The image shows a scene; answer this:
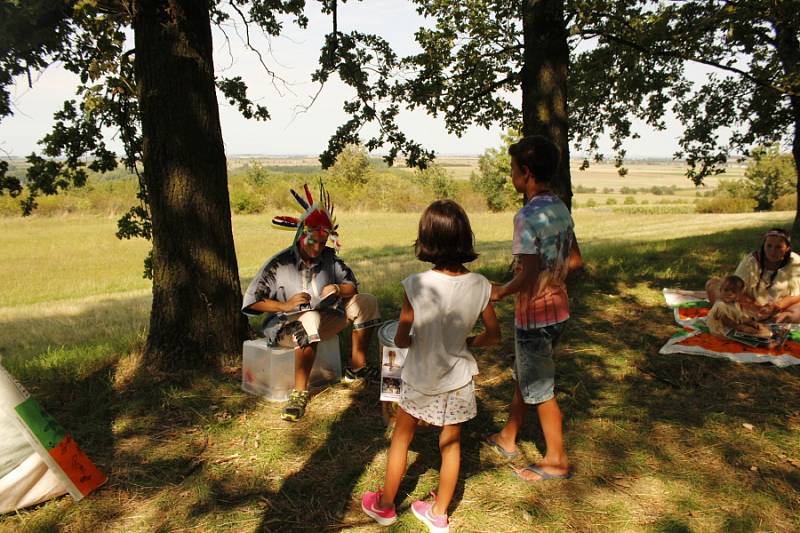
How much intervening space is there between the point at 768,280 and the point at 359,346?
4663mm

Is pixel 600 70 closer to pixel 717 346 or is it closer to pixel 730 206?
pixel 717 346

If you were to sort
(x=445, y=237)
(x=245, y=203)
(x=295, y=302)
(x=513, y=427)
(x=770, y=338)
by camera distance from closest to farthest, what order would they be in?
(x=445, y=237), (x=513, y=427), (x=295, y=302), (x=770, y=338), (x=245, y=203)

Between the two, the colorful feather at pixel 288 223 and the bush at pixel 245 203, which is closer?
the colorful feather at pixel 288 223


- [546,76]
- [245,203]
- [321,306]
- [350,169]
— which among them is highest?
[350,169]

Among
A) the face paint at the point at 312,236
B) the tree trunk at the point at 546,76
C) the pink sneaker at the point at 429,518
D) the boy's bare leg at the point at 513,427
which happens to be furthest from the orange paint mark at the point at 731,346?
the face paint at the point at 312,236

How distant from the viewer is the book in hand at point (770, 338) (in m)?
5.57

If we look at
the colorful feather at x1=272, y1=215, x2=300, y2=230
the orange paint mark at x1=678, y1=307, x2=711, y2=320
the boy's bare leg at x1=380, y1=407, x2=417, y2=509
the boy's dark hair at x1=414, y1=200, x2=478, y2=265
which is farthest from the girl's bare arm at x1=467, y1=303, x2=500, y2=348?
the orange paint mark at x1=678, y1=307, x2=711, y2=320

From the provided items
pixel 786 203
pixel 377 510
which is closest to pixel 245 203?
pixel 377 510

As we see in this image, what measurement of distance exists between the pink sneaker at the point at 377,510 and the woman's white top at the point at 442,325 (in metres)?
0.77

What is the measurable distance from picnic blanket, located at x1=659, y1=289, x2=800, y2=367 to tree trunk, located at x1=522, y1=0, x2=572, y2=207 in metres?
2.87

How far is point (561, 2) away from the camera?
762cm

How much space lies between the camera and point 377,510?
302 cm

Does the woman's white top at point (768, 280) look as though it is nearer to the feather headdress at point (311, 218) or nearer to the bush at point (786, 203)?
the feather headdress at point (311, 218)

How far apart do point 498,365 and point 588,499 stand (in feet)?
7.51
